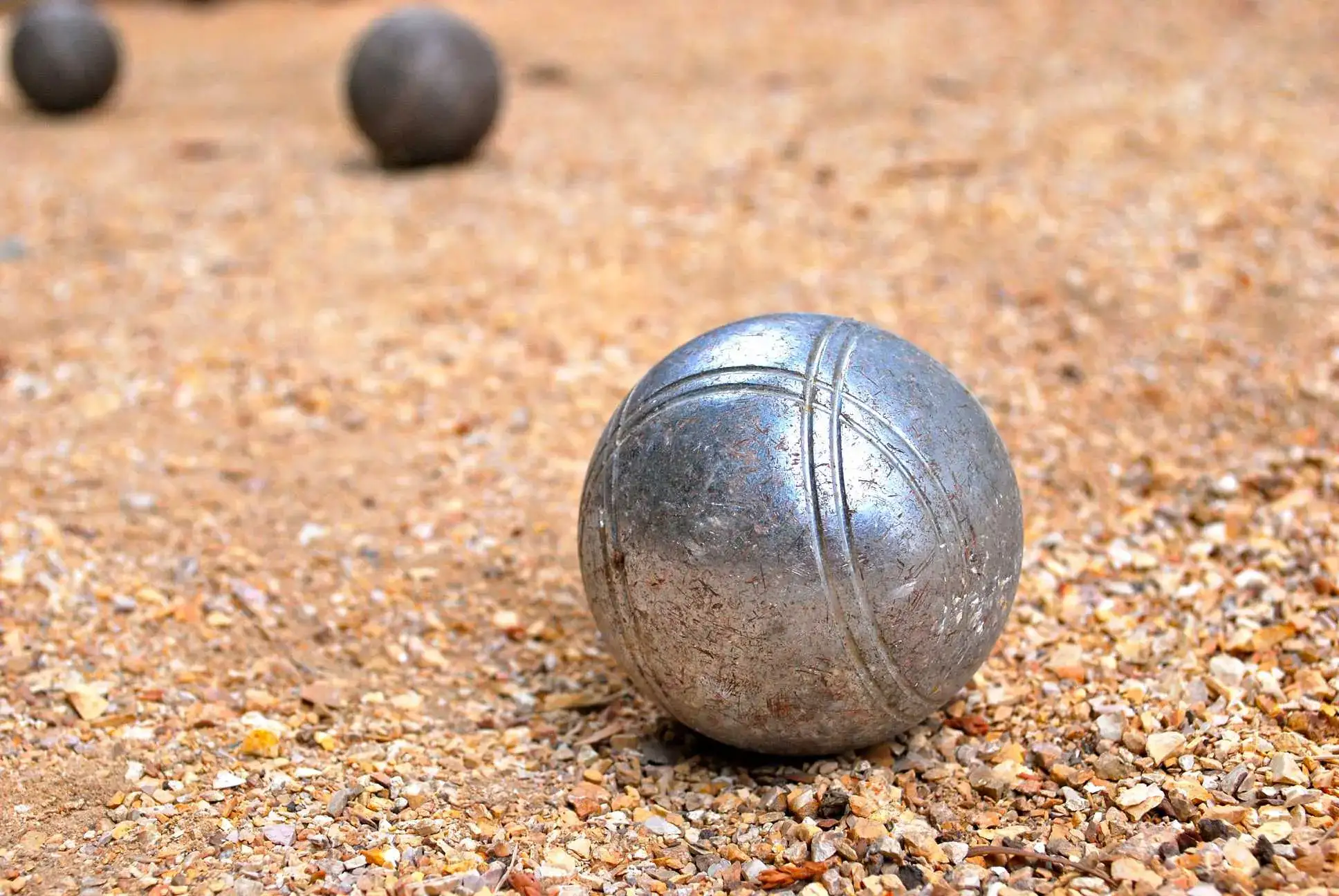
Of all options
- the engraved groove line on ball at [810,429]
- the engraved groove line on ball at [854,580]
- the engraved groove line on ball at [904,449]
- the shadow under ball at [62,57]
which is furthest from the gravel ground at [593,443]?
the engraved groove line on ball at [904,449]

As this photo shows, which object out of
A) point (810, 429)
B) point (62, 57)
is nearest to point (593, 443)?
point (810, 429)

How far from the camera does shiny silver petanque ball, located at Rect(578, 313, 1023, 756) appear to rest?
11.9ft

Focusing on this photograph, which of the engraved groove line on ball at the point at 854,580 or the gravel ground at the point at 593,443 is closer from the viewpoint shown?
the engraved groove line on ball at the point at 854,580

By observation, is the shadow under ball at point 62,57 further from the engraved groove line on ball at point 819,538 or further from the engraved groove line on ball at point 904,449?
the engraved groove line on ball at point 819,538

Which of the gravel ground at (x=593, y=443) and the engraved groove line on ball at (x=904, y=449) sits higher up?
the engraved groove line on ball at (x=904, y=449)

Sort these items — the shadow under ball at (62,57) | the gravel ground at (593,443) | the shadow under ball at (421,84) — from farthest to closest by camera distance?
the shadow under ball at (62,57) < the shadow under ball at (421,84) < the gravel ground at (593,443)

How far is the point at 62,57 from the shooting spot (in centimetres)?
1191

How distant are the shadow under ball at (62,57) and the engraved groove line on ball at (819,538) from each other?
10549mm

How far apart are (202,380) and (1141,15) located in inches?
356

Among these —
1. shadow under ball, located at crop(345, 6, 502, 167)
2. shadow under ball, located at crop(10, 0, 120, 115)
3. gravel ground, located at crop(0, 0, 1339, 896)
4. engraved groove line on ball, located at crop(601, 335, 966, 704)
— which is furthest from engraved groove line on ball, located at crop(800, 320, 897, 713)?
shadow under ball, located at crop(10, 0, 120, 115)

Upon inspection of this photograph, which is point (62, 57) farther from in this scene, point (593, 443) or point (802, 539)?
point (802, 539)

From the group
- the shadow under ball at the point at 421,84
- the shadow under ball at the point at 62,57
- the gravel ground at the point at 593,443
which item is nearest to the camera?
the gravel ground at the point at 593,443

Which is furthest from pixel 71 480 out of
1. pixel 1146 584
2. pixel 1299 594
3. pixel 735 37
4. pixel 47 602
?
pixel 735 37

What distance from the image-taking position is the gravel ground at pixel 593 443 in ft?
12.6
